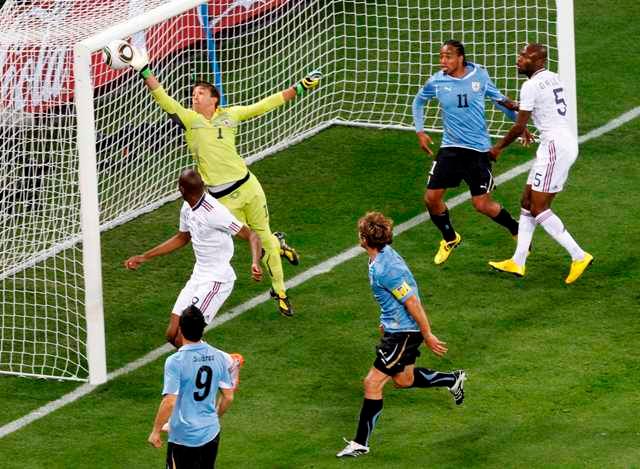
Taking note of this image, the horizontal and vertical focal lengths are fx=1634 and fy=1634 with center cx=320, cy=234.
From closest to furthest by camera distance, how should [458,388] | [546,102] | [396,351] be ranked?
1. [396,351]
2. [458,388]
3. [546,102]

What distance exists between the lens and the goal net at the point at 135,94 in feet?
45.1

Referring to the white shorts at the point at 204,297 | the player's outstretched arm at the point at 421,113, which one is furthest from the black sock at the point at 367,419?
the player's outstretched arm at the point at 421,113

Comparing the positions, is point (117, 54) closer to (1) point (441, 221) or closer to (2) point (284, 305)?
(2) point (284, 305)

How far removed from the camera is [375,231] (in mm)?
11617

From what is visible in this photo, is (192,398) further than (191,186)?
No

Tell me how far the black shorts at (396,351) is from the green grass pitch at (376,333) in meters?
0.64

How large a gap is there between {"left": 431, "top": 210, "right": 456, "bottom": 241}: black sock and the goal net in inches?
111

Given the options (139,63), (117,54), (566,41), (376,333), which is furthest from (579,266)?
(117,54)

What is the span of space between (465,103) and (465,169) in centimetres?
61

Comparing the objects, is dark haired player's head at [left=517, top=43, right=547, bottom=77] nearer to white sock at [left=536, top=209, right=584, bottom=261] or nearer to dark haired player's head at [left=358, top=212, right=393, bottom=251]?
white sock at [left=536, top=209, right=584, bottom=261]

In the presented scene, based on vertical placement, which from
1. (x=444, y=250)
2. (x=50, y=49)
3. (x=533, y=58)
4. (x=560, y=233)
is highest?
(x=50, y=49)

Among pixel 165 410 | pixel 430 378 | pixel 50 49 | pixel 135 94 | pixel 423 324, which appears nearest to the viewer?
pixel 165 410

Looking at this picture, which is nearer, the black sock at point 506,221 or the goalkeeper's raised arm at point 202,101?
the goalkeeper's raised arm at point 202,101

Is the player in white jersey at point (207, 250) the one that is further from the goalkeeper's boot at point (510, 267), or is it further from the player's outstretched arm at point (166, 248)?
the goalkeeper's boot at point (510, 267)
